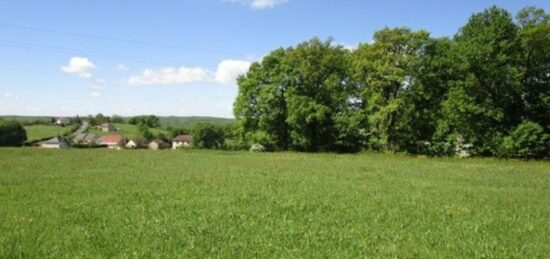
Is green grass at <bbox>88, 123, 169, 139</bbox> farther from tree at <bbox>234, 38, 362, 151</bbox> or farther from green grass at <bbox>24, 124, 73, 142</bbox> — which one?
tree at <bbox>234, 38, 362, 151</bbox>

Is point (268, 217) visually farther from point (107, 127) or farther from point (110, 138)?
point (107, 127)

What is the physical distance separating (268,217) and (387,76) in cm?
3767

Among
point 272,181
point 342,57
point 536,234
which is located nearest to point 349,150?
point 342,57

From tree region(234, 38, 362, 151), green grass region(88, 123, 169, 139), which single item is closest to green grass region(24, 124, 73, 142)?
green grass region(88, 123, 169, 139)

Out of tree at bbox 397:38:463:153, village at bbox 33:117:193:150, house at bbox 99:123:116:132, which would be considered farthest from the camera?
house at bbox 99:123:116:132

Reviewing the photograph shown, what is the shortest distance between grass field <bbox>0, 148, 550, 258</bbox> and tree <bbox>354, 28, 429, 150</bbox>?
83.1 feet

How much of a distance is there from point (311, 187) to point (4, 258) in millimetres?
13591

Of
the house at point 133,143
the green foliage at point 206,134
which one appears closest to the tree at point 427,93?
the green foliage at point 206,134

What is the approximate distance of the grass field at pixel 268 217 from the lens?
984cm

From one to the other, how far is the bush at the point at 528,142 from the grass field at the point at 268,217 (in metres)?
19.2

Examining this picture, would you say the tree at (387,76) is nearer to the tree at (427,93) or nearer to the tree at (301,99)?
the tree at (427,93)


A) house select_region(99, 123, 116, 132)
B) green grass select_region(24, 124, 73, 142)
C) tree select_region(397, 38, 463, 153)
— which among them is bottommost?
green grass select_region(24, 124, 73, 142)

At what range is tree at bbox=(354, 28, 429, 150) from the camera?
48188 millimetres

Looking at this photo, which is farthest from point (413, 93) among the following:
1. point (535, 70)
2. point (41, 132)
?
point (41, 132)
